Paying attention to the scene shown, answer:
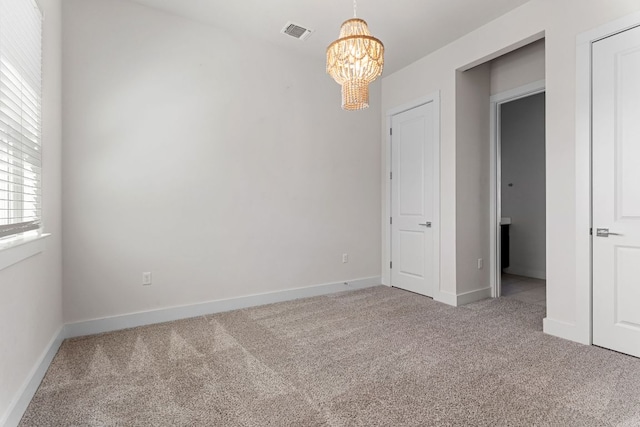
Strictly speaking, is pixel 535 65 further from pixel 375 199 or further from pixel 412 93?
pixel 375 199

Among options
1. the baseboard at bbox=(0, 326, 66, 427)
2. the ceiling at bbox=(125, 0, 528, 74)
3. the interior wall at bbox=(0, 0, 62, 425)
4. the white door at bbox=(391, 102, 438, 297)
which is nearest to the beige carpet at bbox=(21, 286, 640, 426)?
the baseboard at bbox=(0, 326, 66, 427)

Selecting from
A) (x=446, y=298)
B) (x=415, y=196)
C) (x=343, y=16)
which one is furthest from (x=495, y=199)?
(x=343, y=16)

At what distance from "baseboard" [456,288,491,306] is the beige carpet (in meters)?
0.51

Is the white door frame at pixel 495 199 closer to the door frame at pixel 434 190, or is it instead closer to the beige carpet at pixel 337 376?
the door frame at pixel 434 190

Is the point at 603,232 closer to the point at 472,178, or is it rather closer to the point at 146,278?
the point at 472,178

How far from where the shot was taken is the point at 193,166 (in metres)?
3.27

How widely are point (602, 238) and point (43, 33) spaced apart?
14.0 feet

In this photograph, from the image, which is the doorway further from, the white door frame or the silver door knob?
the silver door knob

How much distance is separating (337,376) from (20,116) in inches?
93.3

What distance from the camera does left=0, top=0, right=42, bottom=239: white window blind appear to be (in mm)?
1589

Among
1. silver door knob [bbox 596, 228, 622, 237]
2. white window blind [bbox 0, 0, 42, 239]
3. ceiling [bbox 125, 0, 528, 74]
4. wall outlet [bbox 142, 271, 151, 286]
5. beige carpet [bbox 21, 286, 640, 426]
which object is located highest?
ceiling [bbox 125, 0, 528, 74]

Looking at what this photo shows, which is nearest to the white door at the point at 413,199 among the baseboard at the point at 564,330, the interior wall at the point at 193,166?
the interior wall at the point at 193,166

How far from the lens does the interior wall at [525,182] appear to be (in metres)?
5.17

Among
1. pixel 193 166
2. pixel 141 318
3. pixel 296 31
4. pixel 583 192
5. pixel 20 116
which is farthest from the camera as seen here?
pixel 296 31
